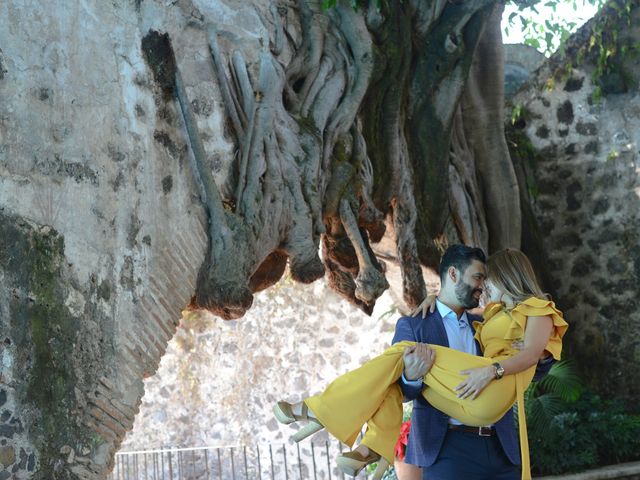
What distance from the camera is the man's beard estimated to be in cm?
436

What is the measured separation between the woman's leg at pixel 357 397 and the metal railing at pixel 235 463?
6370 mm

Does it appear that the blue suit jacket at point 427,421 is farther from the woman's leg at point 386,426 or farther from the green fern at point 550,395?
the green fern at point 550,395

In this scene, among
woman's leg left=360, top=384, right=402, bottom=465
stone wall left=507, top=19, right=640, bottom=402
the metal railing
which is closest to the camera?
woman's leg left=360, top=384, right=402, bottom=465

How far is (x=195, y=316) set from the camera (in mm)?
11773

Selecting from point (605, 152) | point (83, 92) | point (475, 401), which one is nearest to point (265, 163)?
point (83, 92)

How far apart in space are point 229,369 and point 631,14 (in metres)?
5.37

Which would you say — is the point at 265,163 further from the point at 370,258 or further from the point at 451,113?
the point at 451,113

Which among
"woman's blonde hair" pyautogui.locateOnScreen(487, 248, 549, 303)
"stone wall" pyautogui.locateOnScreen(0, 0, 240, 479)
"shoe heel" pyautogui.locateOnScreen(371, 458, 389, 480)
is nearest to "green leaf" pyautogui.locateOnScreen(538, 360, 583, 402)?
"stone wall" pyautogui.locateOnScreen(0, 0, 240, 479)

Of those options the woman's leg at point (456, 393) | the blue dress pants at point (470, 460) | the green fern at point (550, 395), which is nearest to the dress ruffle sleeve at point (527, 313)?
the woman's leg at point (456, 393)

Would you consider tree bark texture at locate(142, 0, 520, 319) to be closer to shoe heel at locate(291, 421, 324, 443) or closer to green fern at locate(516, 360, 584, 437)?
green fern at locate(516, 360, 584, 437)

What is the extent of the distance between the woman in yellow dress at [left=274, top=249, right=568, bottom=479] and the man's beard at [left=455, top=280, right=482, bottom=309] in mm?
134

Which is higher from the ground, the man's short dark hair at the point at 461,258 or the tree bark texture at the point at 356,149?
the tree bark texture at the point at 356,149

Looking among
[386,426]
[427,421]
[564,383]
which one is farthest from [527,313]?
[564,383]

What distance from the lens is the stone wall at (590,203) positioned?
377 inches
